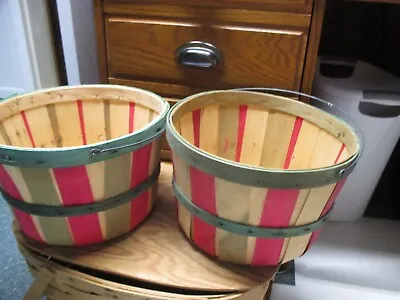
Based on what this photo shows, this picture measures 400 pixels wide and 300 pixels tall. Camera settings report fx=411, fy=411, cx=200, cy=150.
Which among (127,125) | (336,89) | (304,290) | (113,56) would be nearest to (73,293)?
(127,125)

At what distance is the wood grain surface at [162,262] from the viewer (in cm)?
59

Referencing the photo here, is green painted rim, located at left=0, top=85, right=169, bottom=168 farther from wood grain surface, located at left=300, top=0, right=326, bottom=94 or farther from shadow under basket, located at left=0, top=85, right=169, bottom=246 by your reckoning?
wood grain surface, located at left=300, top=0, right=326, bottom=94

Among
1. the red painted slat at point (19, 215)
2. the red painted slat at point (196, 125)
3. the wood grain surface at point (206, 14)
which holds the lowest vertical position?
the red painted slat at point (19, 215)

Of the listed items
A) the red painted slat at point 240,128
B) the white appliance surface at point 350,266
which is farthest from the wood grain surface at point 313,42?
the white appliance surface at point 350,266

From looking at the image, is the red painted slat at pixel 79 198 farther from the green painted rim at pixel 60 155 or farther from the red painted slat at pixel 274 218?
the red painted slat at pixel 274 218

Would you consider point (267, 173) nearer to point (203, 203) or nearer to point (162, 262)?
point (203, 203)

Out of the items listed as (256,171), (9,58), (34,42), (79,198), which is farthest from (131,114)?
(9,58)

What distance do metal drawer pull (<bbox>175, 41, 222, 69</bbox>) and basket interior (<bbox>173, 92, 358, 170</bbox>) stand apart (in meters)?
0.06

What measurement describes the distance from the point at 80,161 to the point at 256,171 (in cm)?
22

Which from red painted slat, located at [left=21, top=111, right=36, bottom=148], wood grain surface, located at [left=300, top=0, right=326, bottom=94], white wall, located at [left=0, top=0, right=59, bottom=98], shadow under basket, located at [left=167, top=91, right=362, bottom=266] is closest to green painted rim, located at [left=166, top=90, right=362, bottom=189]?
shadow under basket, located at [left=167, top=91, right=362, bottom=266]

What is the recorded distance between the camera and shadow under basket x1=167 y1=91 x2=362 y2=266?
1.65 ft

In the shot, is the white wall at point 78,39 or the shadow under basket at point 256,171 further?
the white wall at point 78,39

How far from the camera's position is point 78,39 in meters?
0.87

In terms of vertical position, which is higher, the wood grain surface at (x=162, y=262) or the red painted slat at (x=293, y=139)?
the red painted slat at (x=293, y=139)
